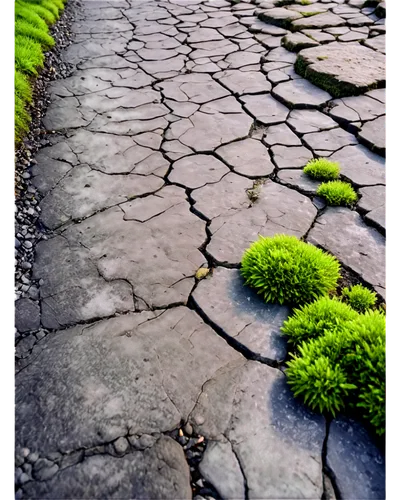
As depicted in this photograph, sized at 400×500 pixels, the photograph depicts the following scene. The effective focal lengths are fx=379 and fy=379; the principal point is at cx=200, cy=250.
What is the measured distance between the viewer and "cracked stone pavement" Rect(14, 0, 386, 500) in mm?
1374

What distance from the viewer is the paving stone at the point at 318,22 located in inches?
200

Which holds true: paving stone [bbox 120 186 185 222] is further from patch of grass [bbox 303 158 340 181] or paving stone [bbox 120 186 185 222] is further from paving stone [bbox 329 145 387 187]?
paving stone [bbox 329 145 387 187]

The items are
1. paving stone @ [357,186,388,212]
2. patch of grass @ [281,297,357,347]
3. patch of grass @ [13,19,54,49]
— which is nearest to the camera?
patch of grass @ [281,297,357,347]

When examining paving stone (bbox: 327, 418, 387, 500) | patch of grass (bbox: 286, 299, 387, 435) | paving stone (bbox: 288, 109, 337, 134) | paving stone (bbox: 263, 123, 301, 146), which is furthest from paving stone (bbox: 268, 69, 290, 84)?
paving stone (bbox: 327, 418, 387, 500)

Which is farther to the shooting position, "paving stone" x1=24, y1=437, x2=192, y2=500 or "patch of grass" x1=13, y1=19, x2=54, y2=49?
"patch of grass" x1=13, y1=19, x2=54, y2=49

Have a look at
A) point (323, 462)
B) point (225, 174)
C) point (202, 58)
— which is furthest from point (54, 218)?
point (202, 58)

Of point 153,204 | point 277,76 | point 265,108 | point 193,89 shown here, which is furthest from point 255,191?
point 277,76

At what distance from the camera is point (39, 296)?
6.68ft

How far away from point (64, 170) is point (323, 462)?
8.47 ft

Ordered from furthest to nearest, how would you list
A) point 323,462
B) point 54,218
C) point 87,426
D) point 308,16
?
point 308,16
point 54,218
point 87,426
point 323,462

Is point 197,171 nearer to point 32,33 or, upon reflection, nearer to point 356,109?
point 356,109

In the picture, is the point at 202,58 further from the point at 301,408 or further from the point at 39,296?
the point at 301,408

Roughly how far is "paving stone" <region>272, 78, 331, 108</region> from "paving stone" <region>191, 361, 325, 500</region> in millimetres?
2823

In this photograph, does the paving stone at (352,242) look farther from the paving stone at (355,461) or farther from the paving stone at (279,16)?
the paving stone at (279,16)
